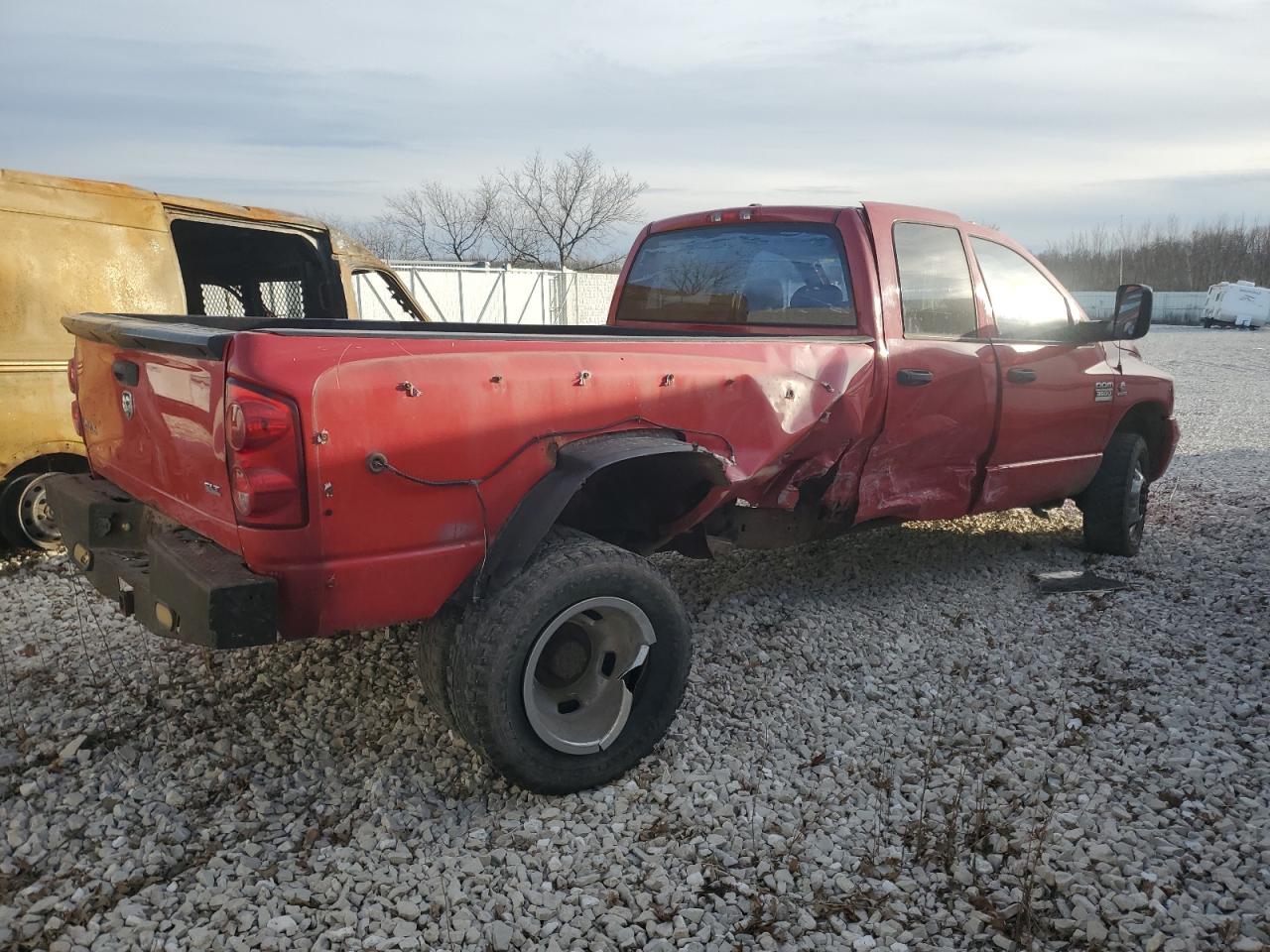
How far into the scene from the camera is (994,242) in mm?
5047

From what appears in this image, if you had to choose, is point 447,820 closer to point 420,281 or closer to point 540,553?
point 540,553

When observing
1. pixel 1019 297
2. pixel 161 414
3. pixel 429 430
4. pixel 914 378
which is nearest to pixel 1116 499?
pixel 1019 297

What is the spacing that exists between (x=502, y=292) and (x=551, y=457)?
20.4 m

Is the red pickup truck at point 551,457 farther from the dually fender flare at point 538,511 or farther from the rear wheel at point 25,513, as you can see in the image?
the rear wheel at point 25,513

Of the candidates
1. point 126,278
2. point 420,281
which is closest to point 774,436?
point 126,278

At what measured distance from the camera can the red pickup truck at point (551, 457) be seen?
102 inches

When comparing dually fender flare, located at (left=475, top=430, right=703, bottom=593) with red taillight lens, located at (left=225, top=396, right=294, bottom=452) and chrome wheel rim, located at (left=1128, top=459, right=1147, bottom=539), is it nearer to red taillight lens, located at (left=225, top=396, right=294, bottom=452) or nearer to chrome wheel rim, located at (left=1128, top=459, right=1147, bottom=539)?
red taillight lens, located at (left=225, top=396, right=294, bottom=452)

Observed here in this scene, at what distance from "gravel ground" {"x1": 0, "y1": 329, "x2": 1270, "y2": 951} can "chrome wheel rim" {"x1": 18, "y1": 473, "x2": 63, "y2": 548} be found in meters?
0.95

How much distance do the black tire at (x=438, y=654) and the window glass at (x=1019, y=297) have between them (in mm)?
3330

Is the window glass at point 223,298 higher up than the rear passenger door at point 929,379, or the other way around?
the window glass at point 223,298

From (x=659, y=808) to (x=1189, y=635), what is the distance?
9.81 ft

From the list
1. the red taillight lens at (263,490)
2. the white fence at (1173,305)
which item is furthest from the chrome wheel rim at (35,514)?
the white fence at (1173,305)

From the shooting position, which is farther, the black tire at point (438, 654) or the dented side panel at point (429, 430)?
the black tire at point (438, 654)

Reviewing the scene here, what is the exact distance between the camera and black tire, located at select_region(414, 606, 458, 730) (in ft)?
9.62
